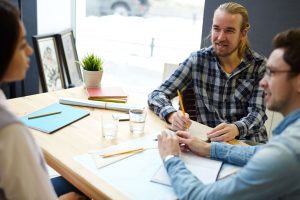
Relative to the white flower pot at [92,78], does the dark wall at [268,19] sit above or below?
above

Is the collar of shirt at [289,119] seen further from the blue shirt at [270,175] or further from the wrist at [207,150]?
the wrist at [207,150]

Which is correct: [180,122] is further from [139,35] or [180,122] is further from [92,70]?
[139,35]

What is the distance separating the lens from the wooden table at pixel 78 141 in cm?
105

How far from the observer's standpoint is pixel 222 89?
1.91 meters

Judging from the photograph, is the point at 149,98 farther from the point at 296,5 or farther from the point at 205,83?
the point at 296,5

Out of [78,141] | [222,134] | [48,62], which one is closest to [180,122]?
[222,134]

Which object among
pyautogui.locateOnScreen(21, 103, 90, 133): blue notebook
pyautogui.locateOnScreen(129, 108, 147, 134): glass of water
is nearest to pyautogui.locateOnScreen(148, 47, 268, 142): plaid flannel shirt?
pyautogui.locateOnScreen(129, 108, 147, 134): glass of water

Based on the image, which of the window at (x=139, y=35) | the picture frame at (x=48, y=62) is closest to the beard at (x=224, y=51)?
the window at (x=139, y=35)

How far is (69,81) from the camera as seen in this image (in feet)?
8.82

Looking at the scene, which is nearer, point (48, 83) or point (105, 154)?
point (105, 154)

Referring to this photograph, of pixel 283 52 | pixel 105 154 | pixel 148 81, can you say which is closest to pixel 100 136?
pixel 105 154

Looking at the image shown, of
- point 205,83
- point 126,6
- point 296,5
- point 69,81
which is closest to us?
point 205,83

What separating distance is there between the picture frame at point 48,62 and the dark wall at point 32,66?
0.55 m

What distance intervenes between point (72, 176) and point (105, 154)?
15cm
